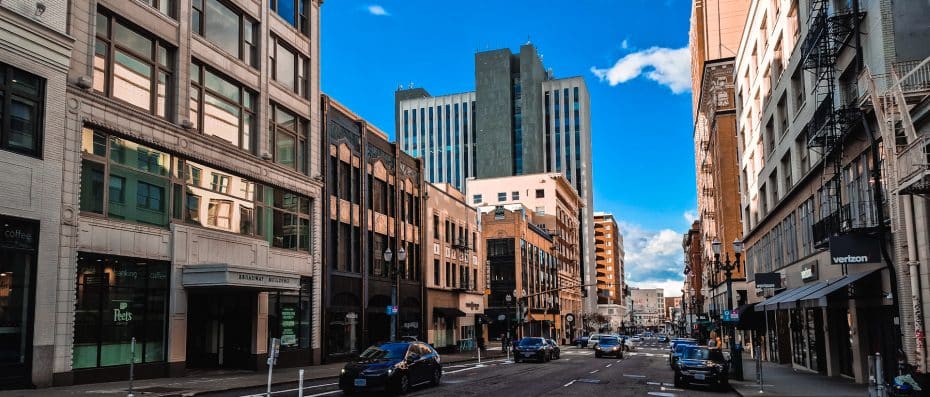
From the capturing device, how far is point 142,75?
25.6 meters

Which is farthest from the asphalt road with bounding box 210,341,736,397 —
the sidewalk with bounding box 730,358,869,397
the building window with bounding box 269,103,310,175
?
the building window with bounding box 269,103,310,175

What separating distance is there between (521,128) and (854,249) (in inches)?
4949

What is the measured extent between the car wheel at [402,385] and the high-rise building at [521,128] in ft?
402

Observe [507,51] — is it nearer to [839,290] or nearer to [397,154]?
[397,154]

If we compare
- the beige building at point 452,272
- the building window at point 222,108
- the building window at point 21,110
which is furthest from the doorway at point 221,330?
the beige building at point 452,272

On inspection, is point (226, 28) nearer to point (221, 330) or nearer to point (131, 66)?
point (131, 66)

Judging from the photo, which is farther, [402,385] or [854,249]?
[854,249]

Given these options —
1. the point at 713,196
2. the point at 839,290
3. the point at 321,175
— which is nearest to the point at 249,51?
the point at 321,175

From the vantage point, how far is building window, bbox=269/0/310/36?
35.2 m

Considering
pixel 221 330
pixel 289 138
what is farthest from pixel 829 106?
pixel 221 330

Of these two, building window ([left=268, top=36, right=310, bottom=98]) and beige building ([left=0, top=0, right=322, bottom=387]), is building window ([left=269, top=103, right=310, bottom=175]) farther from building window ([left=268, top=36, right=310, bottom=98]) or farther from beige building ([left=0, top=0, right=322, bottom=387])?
building window ([left=268, top=36, right=310, bottom=98])

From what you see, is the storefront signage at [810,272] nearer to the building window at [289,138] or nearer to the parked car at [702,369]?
the parked car at [702,369]

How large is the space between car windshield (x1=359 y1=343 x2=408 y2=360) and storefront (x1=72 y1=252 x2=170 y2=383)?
694 centimetres

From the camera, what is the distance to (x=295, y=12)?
1454 inches
